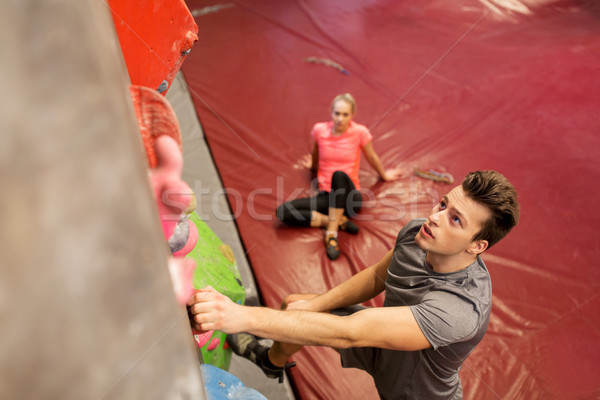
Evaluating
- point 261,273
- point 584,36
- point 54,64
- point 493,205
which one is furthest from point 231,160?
point 584,36

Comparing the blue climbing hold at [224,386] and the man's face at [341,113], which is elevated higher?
the blue climbing hold at [224,386]

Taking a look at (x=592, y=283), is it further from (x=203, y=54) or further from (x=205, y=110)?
(x=203, y=54)

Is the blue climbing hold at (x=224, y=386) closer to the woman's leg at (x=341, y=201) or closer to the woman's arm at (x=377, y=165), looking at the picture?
the woman's leg at (x=341, y=201)

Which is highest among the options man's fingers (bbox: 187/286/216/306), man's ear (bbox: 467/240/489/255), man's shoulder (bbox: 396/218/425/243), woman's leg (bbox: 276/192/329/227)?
man's fingers (bbox: 187/286/216/306)

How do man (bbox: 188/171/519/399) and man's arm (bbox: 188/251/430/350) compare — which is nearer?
man's arm (bbox: 188/251/430/350)

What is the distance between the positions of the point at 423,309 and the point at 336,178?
1274mm

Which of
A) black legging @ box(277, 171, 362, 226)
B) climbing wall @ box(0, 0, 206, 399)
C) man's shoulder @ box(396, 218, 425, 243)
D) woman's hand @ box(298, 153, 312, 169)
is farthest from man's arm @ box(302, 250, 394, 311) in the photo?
climbing wall @ box(0, 0, 206, 399)

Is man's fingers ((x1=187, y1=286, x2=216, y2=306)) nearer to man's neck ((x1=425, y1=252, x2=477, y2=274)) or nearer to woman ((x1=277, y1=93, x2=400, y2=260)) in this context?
man's neck ((x1=425, y1=252, x2=477, y2=274))

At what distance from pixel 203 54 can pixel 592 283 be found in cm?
303

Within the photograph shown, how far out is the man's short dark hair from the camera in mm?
1158

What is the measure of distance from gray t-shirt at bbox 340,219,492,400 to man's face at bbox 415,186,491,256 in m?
0.08

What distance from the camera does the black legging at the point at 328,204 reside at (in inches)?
90.6

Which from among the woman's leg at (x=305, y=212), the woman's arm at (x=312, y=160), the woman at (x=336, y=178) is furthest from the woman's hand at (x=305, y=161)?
the woman's leg at (x=305, y=212)

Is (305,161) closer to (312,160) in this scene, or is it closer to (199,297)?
(312,160)
